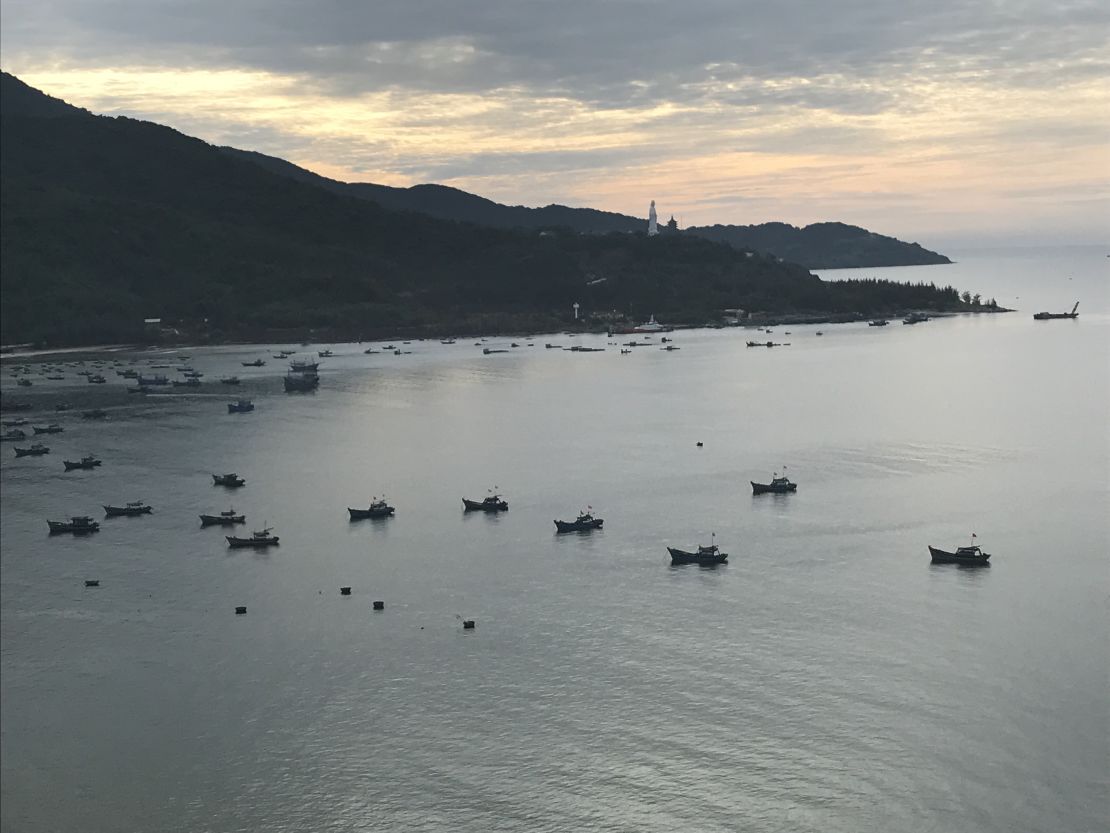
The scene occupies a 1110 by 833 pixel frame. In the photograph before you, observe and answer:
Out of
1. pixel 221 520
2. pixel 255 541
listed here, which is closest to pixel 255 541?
pixel 255 541

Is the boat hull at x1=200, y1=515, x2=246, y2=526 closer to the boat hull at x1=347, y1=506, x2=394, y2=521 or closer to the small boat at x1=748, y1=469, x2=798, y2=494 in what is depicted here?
the boat hull at x1=347, y1=506, x2=394, y2=521

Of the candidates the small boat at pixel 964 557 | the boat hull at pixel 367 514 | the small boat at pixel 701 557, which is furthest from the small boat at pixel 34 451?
the small boat at pixel 964 557

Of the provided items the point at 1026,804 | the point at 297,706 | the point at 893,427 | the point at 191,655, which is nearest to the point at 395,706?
the point at 297,706

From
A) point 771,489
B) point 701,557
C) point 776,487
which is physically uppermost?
point 776,487

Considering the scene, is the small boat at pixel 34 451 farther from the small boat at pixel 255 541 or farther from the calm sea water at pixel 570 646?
the small boat at pixel 255 541

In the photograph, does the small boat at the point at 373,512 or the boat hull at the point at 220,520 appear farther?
the small boat at the point at 373,512

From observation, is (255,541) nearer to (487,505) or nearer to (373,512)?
(373,512)
